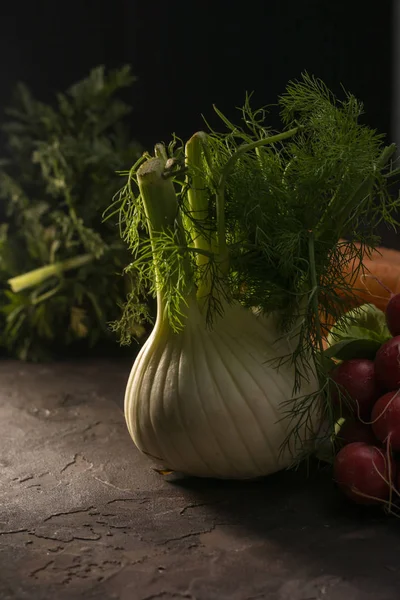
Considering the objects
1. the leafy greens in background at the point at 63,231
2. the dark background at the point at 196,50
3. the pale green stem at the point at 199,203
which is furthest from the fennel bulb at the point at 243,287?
the dark background at the point at 196,50

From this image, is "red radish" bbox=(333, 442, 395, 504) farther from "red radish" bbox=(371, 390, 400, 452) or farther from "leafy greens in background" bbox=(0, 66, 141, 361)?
"leafy greens in background" bbox=(0, 66, 141, 361)

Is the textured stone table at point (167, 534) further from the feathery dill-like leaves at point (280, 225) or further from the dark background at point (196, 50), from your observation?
the dark background at point (196, 50)

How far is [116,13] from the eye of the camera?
2.69 m

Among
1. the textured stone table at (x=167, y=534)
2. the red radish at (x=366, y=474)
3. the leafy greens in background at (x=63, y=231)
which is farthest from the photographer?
the leafy greens in background at (x=63, y=231)

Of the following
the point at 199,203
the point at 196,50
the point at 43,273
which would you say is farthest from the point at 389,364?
the point at 196,50

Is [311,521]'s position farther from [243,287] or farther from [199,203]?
[199,203]

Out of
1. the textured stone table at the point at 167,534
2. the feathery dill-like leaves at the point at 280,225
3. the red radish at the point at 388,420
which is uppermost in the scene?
the feathery dill-like leaves at the point at 280,225

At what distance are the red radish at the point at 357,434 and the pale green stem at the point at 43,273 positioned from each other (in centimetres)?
115

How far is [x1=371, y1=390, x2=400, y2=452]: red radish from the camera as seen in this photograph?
1.11 metres

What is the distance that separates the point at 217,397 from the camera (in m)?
1.16

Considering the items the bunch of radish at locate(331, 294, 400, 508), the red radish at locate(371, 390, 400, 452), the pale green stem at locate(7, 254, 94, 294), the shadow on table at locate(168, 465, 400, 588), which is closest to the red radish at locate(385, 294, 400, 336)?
the bunch of radish at locate(331, 294, 400, 508)

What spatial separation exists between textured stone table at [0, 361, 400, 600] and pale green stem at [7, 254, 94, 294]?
802mm

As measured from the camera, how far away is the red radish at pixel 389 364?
115 centimetres

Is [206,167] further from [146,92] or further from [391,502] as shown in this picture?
[146,92]
